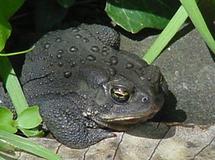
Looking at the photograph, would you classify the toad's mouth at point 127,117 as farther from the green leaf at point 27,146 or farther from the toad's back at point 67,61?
the green leaf at point 27,146

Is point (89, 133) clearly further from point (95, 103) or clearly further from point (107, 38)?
point (107, 38)

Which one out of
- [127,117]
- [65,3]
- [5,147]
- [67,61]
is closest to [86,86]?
[67,61]

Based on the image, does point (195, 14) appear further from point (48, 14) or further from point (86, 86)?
point (48, 14)

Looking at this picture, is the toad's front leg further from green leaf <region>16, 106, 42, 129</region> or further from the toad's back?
green leaf <region>16, 106, 42, 129</region>

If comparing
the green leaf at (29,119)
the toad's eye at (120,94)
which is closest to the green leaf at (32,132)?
the green leaf at (29,119)

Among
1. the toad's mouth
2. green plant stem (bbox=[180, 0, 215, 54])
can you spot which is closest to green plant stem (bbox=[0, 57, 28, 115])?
the toad's mouth

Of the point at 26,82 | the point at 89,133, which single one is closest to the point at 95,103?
the point at 89,133

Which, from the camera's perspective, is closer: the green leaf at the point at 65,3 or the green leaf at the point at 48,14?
the green leaf at the point at 65,3
